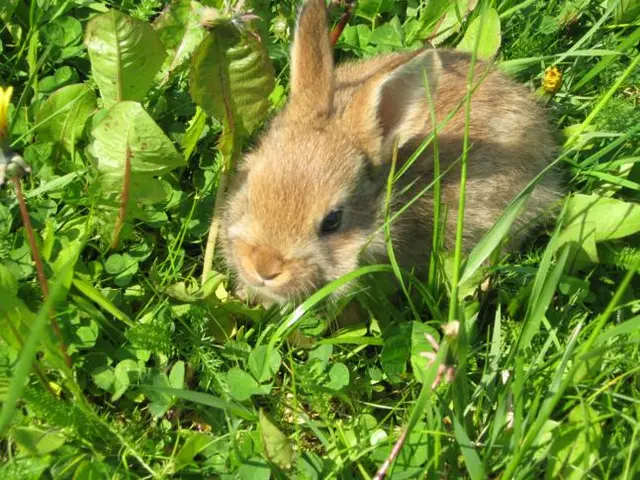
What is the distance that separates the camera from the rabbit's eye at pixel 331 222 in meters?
3.54

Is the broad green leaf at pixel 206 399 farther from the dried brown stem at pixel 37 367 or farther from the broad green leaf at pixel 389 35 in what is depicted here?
the broad green leaf at pixel 389 35

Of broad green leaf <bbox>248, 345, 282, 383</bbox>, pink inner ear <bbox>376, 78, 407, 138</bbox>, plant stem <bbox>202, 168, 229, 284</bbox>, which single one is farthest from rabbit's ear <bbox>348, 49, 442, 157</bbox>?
broad green leaf <bbox>248, 345, 282, 383</bbox>

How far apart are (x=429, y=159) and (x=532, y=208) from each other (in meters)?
0.71

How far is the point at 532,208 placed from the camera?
426 cm

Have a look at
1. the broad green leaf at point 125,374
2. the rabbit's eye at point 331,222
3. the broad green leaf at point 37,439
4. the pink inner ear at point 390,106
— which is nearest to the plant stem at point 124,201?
the broad green leaf at point 125,374

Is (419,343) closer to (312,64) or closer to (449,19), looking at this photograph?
(312,64)

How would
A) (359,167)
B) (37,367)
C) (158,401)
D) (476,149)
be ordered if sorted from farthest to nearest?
(476,149) → (359,167) → (158,401) → (37,367)

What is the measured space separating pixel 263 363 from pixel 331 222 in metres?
0.72

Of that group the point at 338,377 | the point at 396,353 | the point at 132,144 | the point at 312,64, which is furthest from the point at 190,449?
the point at 312,64

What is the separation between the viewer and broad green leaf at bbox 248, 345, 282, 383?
3.28 metres

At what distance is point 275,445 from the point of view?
2971 mm

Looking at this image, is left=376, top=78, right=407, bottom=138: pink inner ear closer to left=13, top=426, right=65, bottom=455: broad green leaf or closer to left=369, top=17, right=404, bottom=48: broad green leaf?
left=369, top=17, right=404, bottom=48: broad green leaf

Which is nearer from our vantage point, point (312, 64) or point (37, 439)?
point (37, 439)

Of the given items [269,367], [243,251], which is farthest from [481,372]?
[243,251]
